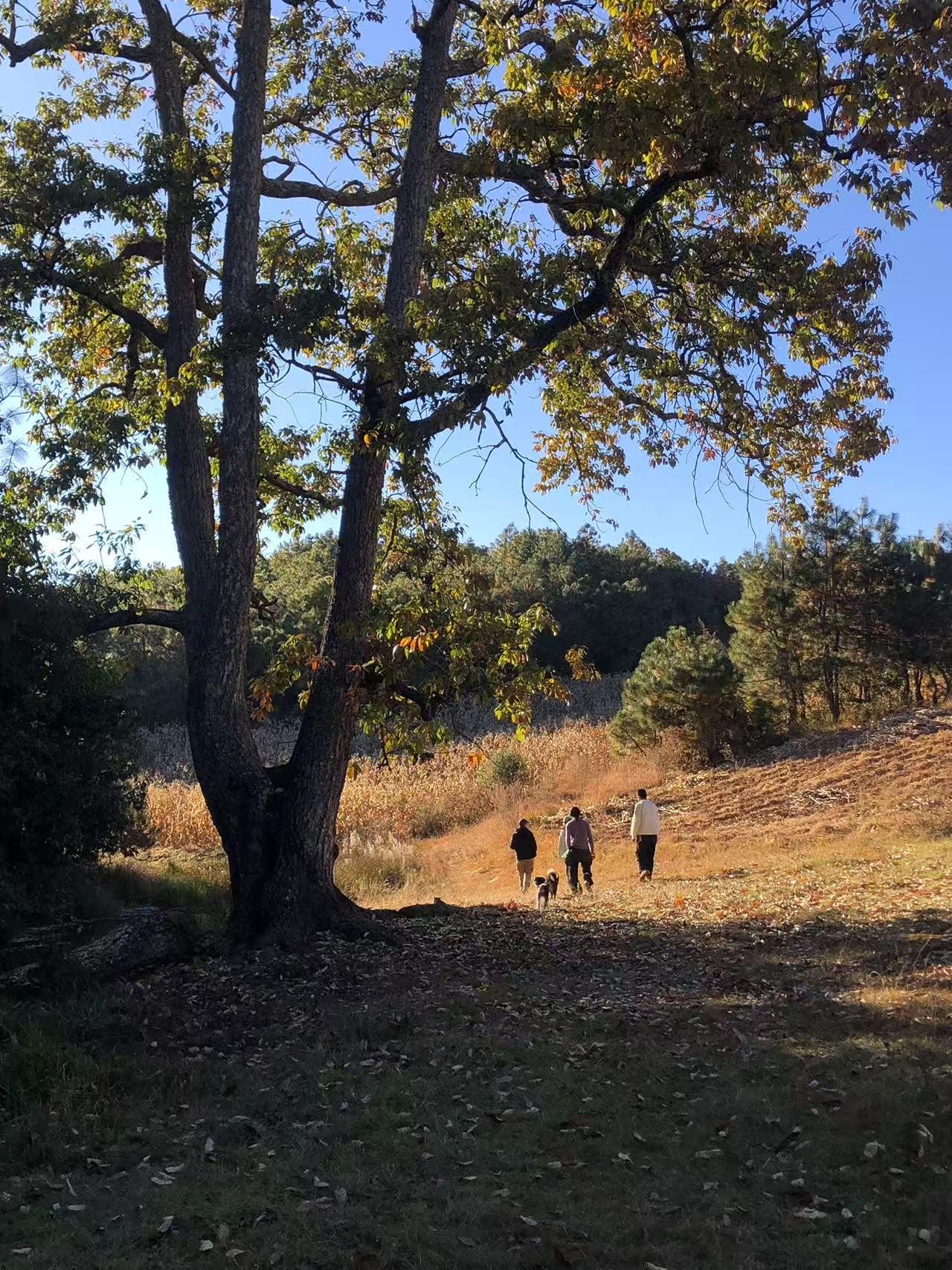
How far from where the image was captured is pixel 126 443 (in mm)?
12211

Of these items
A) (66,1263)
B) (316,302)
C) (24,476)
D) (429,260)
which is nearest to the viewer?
(66,1263)

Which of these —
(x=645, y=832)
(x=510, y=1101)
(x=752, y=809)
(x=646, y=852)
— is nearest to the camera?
(x=510, y=1101)

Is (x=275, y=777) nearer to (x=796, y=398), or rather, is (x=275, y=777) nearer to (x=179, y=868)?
(x=796, y=398)

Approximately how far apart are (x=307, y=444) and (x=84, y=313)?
9.84 feet

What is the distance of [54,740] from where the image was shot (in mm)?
12156

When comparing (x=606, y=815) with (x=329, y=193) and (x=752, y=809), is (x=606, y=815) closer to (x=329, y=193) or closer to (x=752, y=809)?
(x=752, y=809)

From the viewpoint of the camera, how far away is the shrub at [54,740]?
37.8 feet

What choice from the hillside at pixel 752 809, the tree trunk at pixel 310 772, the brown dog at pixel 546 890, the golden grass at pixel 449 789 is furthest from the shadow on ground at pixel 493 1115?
the golden grass at pixel 449 789

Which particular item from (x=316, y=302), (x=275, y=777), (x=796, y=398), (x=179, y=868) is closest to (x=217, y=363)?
(x=316, y=302)

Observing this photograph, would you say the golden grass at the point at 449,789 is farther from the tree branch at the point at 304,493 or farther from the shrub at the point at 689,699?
the tree branch at the point at 304,493

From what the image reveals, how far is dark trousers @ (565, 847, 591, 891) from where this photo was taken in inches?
642

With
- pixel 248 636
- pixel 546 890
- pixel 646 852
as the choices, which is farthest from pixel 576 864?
pixel 248 636

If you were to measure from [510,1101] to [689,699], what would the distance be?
21577mm

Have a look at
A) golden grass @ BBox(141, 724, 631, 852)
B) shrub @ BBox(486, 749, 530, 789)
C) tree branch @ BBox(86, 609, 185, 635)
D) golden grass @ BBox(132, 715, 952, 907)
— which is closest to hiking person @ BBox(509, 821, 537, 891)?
golden grass @ BBox(132, 715, 952, 907)
